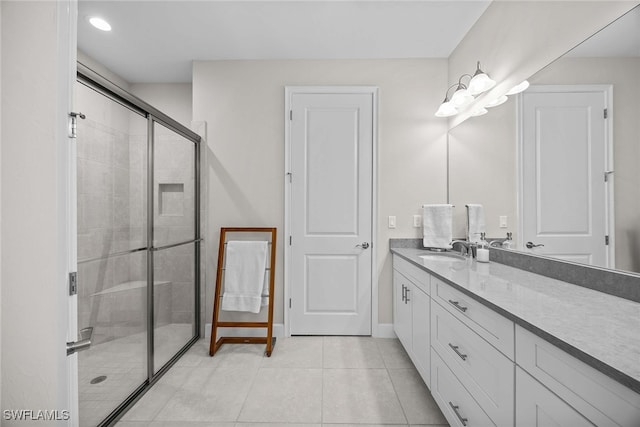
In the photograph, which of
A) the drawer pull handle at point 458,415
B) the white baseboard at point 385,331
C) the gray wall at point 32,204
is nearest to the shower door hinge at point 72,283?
the gray wall at point 32,204

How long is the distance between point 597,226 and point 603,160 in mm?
286

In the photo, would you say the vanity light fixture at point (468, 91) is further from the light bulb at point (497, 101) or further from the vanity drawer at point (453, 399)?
the vanity drawer at point (453, 399)

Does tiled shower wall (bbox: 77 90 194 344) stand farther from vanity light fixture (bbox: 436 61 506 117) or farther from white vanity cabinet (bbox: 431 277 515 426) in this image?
vanity light fixture (bbox: 436 61 506 117)

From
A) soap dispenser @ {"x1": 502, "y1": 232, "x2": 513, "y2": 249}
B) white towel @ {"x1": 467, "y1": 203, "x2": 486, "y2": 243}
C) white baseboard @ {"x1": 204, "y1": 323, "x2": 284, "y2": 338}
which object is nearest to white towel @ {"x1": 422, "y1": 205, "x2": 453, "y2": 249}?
white towel @ {"x1": 467, "y1": 203, "x2": 486, "y2": 243}

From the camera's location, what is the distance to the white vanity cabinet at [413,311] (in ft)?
5.92

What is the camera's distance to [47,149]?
770 millimetres

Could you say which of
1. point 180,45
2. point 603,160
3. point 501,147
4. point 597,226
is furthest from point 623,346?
point 180,45

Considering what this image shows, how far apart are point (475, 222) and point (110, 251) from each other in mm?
2474

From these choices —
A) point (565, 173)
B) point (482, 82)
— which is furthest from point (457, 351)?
point (482, 82)

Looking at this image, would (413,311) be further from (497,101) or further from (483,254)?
(497,101)

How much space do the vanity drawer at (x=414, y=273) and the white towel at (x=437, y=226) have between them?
0.33m

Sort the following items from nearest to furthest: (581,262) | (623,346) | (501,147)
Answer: (623,346) < (581,262) < (501,147)

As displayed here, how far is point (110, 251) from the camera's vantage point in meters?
1.62

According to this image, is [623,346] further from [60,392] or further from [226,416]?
[226,416]
